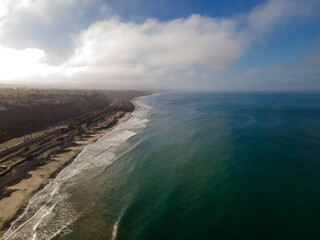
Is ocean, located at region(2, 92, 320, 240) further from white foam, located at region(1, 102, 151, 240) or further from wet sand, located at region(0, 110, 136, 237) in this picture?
wet sand, located at region(0, 110, 136, 237)

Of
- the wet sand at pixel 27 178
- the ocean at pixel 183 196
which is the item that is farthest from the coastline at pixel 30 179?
the ocean at pixel 183 196

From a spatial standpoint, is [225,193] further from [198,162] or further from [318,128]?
[318,128]

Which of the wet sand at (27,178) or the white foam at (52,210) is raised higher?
the wet sand at (27,178)

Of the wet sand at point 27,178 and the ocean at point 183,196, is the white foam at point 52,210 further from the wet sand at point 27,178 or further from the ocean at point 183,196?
the wet sand at point 27,178

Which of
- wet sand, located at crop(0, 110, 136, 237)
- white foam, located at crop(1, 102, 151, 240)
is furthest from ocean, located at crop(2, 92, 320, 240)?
wet sand, located at crop(0, 110, 136, 237)

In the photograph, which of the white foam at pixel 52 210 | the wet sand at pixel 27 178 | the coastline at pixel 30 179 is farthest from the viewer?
the wet sand at pixel 27 178

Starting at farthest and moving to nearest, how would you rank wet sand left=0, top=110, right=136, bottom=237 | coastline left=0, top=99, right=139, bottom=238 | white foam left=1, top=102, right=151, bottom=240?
wet sand left=0, top=110, right=136, bottom=237
coastline left=0, top=99, right=139, bottom=238
white foam left=1, top=102, right=151, bottom=240

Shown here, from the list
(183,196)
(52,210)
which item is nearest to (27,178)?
(52,210)

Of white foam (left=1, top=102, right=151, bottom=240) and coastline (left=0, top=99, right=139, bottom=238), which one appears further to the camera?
coastline (left=0, top=99, right=139, bottom=238)
